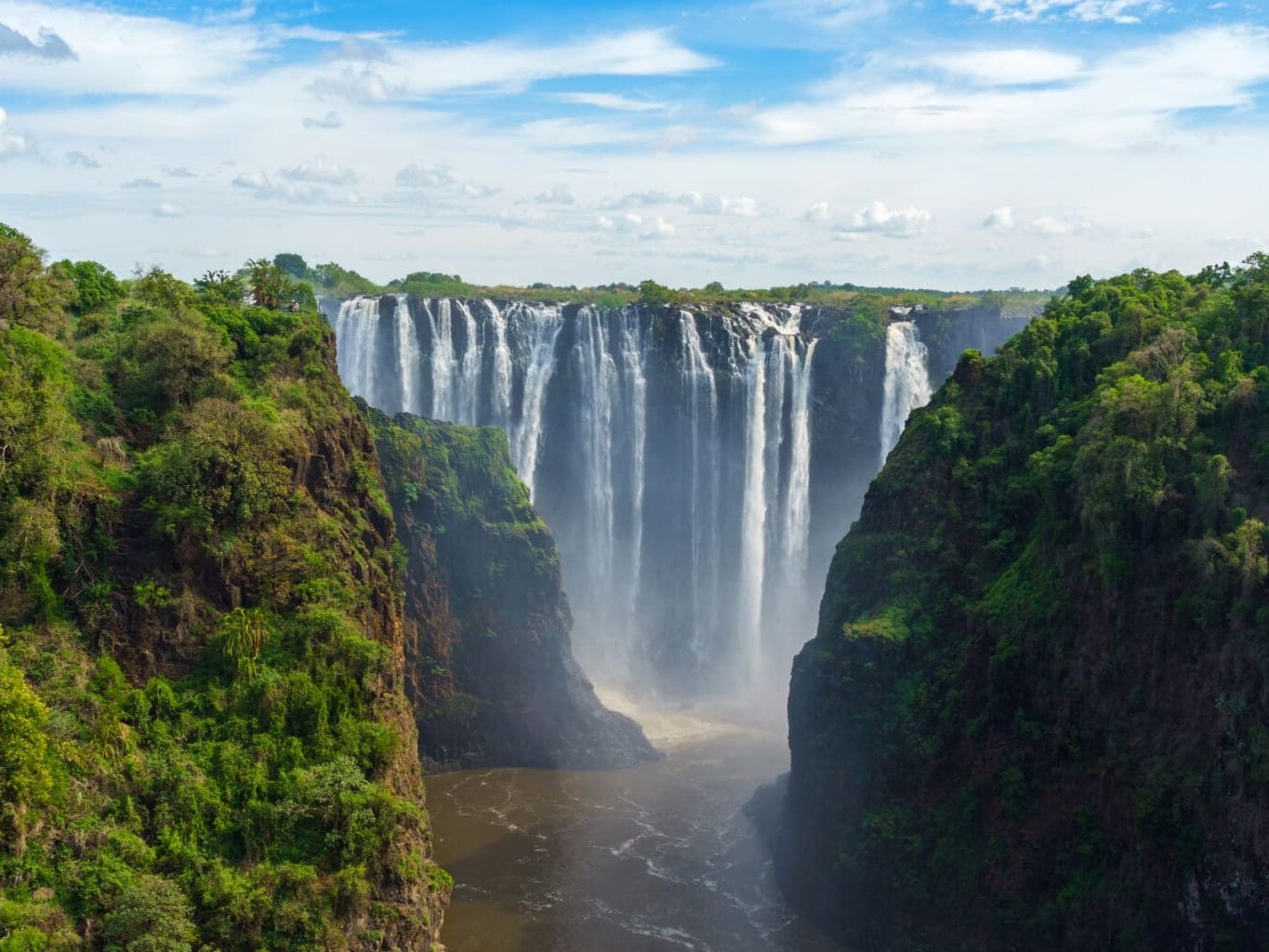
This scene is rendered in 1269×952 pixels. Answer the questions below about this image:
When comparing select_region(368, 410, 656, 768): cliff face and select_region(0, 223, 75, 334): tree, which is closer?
select_region(0, 223, 75, 334): tree

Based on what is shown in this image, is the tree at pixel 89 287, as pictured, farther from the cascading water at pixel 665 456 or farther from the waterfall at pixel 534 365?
the waterfall at pixel 534 365

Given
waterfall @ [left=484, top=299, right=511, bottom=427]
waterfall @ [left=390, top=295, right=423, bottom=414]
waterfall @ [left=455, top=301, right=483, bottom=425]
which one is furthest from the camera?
waterfall @ [left=484, top=299, right=511, bottom=427]

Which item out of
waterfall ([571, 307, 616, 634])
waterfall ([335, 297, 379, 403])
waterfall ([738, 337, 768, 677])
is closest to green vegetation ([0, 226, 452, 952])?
waterfall ([335, 297, 379, 403])

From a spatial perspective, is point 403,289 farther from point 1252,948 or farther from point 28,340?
point 1252,948

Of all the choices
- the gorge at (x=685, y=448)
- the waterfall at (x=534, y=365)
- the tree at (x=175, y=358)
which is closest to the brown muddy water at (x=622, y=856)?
the gorge at (x=685, y=448)

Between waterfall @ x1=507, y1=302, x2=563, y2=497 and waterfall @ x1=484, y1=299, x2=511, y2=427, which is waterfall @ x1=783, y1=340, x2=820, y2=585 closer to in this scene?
waterfall @ x1=507, y1=302, x2=563, y2=497

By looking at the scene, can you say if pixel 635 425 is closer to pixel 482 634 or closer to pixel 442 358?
pixel 442 358

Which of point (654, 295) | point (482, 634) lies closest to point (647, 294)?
point (654, 295)

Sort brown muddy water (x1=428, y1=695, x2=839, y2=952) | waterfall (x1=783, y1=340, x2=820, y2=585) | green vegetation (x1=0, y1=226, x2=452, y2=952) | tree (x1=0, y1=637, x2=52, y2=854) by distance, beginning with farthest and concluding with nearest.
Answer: waterfall (x1=783, y1=340, x2=820, y2=585)
brown muddy water (x1=428, y1=695, x2=839, y2=952)
green vegetation (x1=0, y1=226, x2=452, y2=952)
tree (x1=0, y1=637, x2=52, y2=854)
